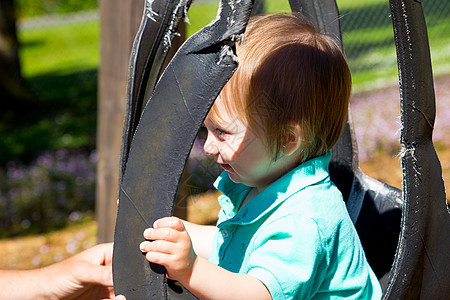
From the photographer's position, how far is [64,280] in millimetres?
1574

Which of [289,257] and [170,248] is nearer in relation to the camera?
[170,248]

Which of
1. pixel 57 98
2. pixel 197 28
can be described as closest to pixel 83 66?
pixel 57 98

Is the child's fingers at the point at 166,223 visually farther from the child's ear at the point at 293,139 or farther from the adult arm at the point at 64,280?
the adult arm at the point at 64,280

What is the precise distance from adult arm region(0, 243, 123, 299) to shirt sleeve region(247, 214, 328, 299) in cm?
51

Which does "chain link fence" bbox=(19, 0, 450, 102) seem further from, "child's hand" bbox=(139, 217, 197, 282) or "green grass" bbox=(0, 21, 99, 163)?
"child's hand" bbox=(139, 217, 197, 282)

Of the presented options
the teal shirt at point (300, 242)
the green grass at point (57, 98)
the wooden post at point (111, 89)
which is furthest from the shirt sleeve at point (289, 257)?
the green grass at point (57, 98)

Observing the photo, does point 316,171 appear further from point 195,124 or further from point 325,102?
point 195,124

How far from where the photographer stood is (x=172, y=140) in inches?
37.7

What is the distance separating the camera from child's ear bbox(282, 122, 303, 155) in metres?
1.30

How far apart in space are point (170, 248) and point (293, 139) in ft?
1.47

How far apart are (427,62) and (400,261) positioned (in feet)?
1.26

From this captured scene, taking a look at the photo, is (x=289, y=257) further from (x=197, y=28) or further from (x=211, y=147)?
(x=197, y=28)

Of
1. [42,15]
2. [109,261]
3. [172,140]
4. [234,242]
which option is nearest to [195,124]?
[172,140]

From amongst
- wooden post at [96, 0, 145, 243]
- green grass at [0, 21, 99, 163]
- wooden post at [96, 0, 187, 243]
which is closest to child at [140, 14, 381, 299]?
wooden post at [96, 0, 187, 243]
